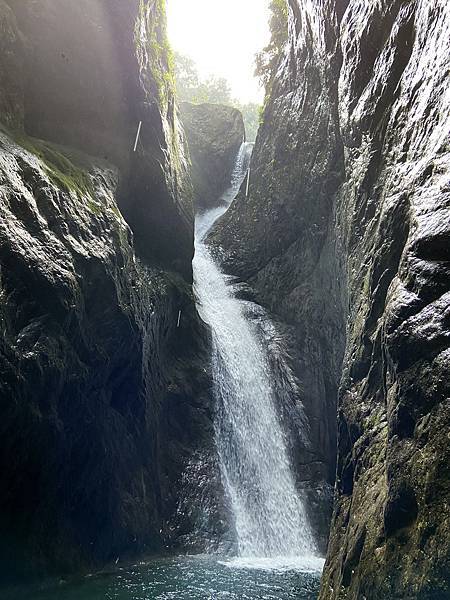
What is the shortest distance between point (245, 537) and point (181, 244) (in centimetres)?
881

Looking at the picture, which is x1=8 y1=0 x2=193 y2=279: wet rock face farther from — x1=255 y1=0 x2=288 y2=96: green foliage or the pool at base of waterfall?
the pool at base of waterfall

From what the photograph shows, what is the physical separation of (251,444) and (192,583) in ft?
19.6

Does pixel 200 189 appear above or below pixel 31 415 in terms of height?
above

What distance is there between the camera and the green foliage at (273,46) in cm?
2191

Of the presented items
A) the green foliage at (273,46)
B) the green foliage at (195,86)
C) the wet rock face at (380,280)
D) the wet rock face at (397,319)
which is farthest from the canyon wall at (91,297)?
the green foliage at (195,86)

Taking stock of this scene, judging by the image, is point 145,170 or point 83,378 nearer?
point 83,378

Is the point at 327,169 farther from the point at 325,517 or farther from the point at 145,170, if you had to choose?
the point at 325,517

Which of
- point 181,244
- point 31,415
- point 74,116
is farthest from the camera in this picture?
point 181,244

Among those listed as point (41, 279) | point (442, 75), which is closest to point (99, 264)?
point (41, 279)

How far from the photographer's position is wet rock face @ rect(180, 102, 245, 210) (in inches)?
1201

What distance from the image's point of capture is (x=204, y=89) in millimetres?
50688

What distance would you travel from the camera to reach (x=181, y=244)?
16.7 metres

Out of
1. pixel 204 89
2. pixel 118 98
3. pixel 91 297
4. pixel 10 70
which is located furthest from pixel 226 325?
pixel 204 89

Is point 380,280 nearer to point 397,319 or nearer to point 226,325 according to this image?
point 397,319
